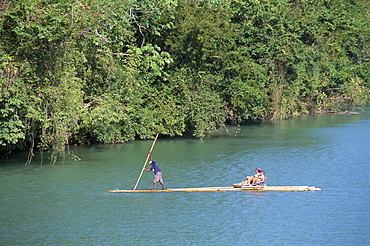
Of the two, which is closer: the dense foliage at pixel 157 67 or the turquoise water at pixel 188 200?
the turquoise water at pixel 188 200

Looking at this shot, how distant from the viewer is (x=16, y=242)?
1498cm

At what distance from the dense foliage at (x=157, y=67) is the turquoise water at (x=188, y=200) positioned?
183cm

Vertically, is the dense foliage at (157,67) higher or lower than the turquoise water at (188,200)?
higher

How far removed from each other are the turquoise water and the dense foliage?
72.0 inches

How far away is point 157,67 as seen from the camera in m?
28.7

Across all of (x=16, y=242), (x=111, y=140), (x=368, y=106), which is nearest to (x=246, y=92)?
(x=111, y=140)

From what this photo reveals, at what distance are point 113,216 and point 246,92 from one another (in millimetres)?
18278

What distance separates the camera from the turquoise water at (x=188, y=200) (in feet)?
51.5

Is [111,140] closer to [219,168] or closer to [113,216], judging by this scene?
[219,168]

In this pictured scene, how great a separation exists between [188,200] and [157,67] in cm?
1128

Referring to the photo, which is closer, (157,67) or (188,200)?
(188,200)

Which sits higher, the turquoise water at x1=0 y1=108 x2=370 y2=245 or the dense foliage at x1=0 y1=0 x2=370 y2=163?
the dense foliage at x1=0 y1=0 x2=370 y2=163

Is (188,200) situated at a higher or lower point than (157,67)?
lower

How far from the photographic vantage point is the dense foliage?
21359 millimetres
